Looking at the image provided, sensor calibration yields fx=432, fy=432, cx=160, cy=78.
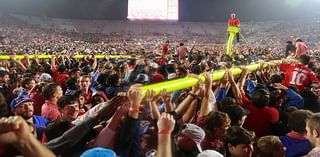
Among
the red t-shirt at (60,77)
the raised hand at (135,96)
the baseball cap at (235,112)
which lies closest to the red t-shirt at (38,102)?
the red t-shirt at (60,77)

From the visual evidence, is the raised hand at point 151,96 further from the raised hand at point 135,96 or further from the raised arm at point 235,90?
the raised arm at point 235,90

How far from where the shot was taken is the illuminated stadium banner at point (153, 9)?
35.9 metres

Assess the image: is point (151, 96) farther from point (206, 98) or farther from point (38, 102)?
point (38, 102)

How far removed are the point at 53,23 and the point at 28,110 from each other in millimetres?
44152

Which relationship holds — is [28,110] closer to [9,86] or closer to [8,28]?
[9,86]

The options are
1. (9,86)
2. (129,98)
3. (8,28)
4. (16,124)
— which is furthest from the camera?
(8,28)

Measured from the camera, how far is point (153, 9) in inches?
1415

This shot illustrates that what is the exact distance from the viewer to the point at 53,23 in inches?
1855

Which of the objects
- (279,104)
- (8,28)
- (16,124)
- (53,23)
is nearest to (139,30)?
(53,23)

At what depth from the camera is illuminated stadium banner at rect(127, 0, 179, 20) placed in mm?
35875

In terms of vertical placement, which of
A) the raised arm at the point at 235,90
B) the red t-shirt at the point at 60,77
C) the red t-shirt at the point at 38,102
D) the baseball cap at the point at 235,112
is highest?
the raised arm at the point at 235,90

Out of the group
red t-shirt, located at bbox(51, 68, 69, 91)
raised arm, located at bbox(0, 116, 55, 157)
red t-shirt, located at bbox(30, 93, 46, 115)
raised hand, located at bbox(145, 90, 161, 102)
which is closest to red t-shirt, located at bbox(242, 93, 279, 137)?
raised hand, located at bbox(145, 90, 161, 102)

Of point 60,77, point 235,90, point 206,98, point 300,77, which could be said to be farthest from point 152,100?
point 60,77

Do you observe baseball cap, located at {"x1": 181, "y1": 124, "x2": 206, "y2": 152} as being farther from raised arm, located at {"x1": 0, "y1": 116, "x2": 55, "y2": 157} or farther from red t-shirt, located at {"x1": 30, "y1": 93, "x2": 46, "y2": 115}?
red t-shirt, located at {"x1": 30, "y1": 93, "x2": 46, "y2": 115}
